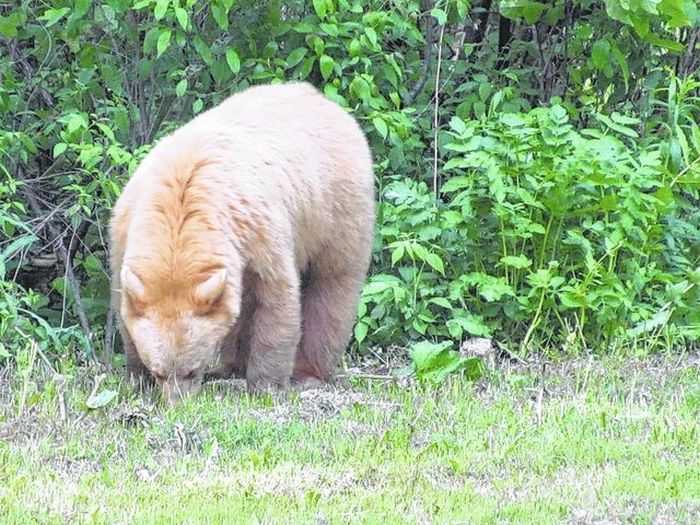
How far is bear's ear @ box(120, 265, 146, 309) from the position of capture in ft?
24.2

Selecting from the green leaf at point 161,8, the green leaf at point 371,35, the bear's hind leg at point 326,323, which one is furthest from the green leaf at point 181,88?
the bear's hind leg at point 326,323

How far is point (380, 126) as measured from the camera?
9.70 m

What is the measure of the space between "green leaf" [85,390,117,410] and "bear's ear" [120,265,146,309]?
49 centimetres

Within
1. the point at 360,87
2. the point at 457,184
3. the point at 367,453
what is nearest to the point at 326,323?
the point at 457,184

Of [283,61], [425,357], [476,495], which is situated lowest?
[425,357]

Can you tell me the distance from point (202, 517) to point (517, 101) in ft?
19.2

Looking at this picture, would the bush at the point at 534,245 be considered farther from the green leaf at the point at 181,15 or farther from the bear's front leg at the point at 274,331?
the green leaf at the point at 181,15

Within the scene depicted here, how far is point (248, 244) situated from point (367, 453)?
1719mm

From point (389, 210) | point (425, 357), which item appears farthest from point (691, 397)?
point (389, 210)

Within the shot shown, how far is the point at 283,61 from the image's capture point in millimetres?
9953

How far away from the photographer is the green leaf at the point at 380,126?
381 inches

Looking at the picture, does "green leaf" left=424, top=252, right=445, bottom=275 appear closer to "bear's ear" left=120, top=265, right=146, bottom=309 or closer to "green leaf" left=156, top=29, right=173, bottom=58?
"green leaf" left=156, top=29, right=173, bottom=58

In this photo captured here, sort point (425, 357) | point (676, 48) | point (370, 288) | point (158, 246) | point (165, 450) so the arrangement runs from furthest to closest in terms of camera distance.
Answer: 1. point (676, 48)
2. point (370, 288)
3. point (425, 357)
4. point (158, 246)
5. point (165, 450)

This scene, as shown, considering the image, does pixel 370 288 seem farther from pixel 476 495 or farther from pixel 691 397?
pixel 476 495
